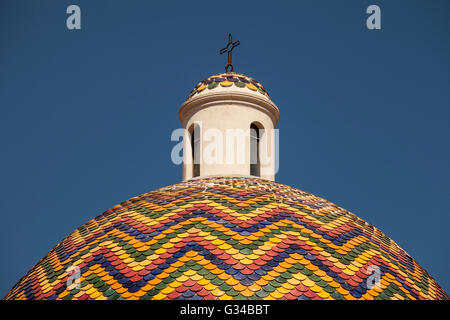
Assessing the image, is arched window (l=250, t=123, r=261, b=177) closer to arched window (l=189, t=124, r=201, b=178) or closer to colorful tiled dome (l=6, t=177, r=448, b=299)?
arched window (l=189, t=124, r=201, b=178)

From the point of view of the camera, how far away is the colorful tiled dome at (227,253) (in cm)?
709

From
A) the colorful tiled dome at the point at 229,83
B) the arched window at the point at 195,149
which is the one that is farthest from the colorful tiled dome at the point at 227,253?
the colorful tiled dome at the point at 229,83

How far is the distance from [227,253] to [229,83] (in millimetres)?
4751

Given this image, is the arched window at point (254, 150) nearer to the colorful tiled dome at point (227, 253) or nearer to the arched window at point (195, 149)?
the arched window at point (195, 149)

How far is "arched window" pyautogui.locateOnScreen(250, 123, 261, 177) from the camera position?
453 inches

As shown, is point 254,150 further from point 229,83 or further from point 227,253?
point 227,253

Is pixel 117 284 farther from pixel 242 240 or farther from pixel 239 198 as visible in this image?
pixel 239 198

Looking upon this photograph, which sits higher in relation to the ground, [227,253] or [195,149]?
[195,149]

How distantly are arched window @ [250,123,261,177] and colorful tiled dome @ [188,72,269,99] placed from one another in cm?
69

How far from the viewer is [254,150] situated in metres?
11.7

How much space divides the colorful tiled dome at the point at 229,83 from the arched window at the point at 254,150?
0.69m

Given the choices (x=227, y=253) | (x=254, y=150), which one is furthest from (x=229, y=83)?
(x=227, y=253)

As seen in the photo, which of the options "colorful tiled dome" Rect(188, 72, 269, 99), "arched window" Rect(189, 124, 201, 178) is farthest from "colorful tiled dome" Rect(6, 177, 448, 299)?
"colorful tiled dome" Rect(188, 72, 269, 99)
